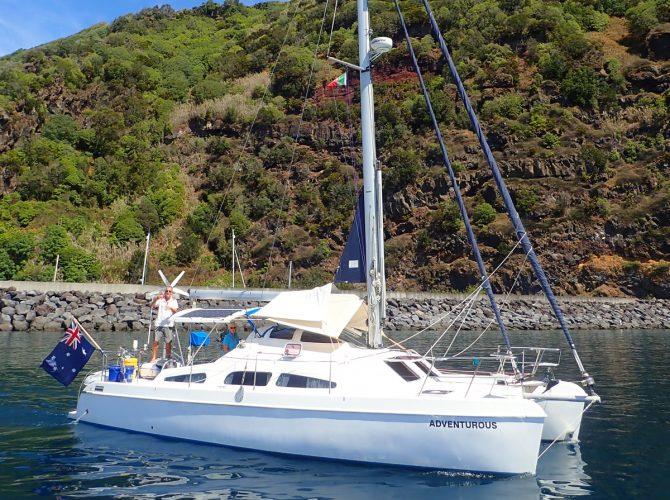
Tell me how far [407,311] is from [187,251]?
2377 centimetres

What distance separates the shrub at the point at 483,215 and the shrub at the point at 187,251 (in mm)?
26304

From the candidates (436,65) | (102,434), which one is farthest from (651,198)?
(102,434)

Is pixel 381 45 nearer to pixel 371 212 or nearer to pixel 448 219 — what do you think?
pixel 371 212

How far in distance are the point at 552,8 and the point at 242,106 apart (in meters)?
41.3

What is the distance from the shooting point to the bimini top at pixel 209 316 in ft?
45.0

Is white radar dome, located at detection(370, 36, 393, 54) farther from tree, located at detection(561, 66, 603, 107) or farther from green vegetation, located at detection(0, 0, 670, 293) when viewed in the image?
tree, located at detection(561, 66, 603, 107)

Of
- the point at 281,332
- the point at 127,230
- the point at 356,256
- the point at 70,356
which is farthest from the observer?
the point at 127,230

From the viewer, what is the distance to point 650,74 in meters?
64.2

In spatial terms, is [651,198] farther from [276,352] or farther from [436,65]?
[276,352]

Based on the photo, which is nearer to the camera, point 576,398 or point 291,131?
point 576,398

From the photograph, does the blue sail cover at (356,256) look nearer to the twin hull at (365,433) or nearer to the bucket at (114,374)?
the twin hull at (365,433)

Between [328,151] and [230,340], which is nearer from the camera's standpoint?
[230,340]

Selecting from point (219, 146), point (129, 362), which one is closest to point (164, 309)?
point (129, 362)

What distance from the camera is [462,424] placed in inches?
402
